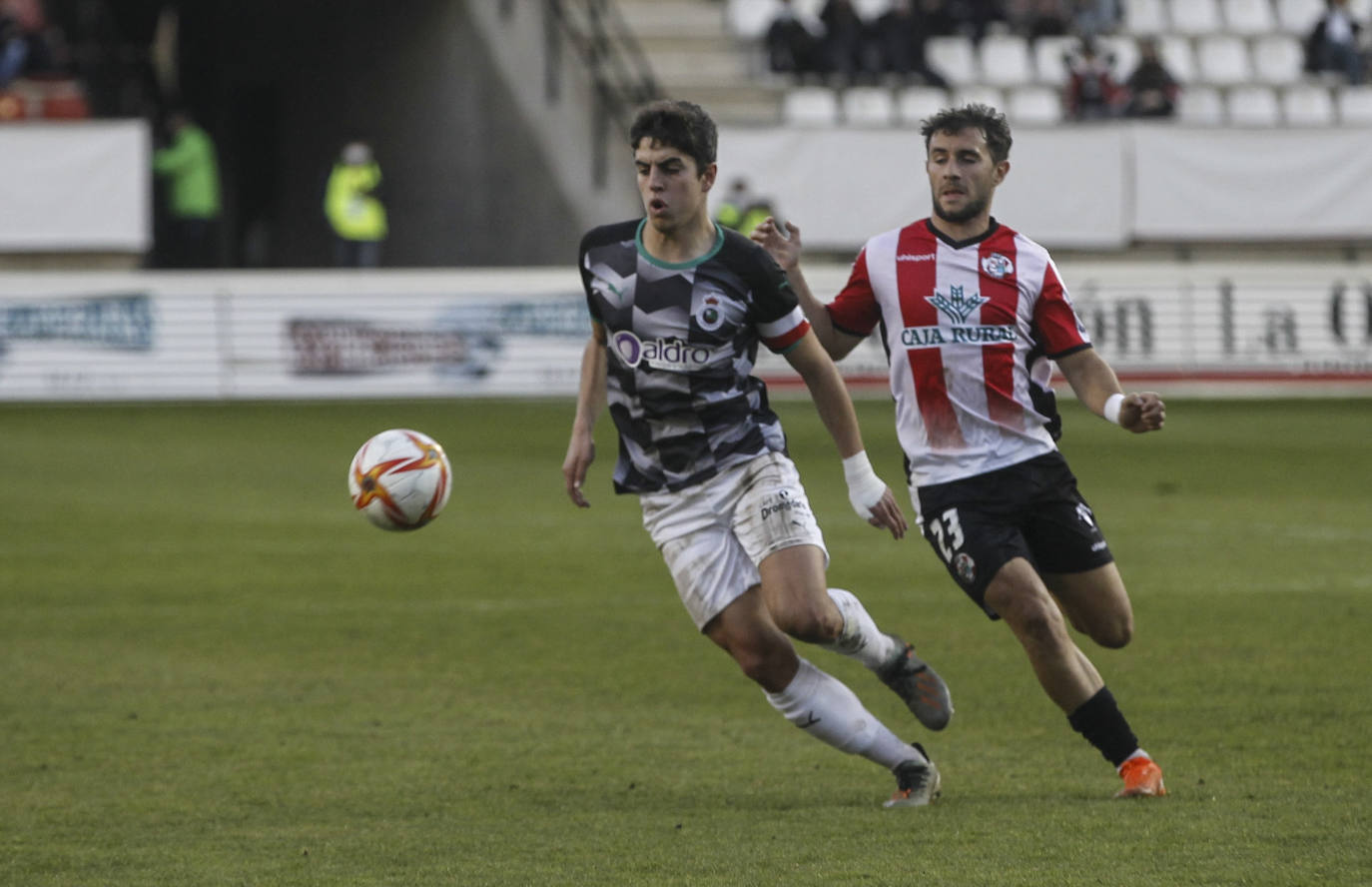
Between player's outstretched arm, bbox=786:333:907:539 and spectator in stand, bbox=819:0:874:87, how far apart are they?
829 inches

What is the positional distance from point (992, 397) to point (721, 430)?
795mm

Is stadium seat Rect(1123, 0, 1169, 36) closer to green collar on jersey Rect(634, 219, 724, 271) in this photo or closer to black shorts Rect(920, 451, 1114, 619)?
black shorts Rect(920, 451, 1114, 619)

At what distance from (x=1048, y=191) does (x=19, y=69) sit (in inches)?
469

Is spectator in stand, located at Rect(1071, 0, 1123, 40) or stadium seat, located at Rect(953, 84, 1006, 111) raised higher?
spectator in stand, located at Rect(1071, 0, 1123, 40)

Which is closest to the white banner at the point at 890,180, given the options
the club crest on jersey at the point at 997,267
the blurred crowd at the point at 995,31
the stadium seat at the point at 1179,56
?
the blurred crowd at the point at 995,31

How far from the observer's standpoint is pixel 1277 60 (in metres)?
28.9

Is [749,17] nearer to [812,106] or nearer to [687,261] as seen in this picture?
[812,106]

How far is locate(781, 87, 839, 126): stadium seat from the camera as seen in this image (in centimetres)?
2611

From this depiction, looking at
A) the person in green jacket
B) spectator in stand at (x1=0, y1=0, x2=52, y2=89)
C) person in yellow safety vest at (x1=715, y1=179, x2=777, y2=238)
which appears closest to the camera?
person in yellow safety vest at (x1=715, y1=179, x2=777, y2=238)

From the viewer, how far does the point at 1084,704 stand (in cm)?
588

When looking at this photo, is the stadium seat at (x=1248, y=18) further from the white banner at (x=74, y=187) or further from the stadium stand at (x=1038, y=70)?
the white banner at (x=74, y=187)

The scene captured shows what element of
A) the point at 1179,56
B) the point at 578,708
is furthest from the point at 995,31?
the point at 578,708

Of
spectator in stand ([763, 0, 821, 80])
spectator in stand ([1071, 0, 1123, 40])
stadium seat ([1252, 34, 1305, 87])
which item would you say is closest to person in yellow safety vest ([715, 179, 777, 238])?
spectator in stand ([763, 0, 821, 80])

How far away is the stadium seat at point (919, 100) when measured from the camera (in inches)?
1035
